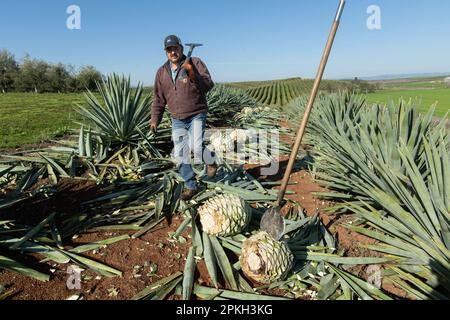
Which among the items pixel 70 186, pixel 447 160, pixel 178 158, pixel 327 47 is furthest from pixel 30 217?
pixel 447 160

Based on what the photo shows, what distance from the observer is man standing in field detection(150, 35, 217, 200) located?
356 cm

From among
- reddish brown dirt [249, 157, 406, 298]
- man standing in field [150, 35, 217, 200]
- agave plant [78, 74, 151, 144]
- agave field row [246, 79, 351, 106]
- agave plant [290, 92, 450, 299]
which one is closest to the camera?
agave plant [290, 92, 450, 299]

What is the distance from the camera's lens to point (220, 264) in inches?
94.5

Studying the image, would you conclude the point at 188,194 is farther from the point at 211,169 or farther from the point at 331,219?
the point at 331,219

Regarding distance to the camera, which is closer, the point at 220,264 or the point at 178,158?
the point at 220,264

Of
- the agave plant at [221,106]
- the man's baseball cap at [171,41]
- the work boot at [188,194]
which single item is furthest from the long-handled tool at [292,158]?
the agave plant at [221,106]

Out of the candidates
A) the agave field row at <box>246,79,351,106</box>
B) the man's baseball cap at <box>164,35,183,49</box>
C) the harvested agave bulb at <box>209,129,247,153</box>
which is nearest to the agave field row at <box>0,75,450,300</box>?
the harvested agave bulb at <box>209,129,247,153</box>

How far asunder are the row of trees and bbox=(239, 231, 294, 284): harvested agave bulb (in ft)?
162

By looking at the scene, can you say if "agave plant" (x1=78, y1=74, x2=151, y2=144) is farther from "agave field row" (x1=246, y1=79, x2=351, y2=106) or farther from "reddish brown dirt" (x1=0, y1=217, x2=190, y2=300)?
"agave field row" (x1=246, y1=79, x2=351, y2=106)
